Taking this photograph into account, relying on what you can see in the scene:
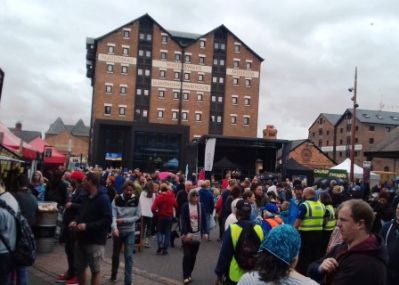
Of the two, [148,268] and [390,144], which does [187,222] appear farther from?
[390,144]

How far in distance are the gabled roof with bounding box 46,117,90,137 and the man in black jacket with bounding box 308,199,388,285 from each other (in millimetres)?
120733

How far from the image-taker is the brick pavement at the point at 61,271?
9023 millimetres

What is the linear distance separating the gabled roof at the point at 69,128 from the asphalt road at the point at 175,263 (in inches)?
4364

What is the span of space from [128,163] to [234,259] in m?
49.5

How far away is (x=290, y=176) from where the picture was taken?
130 ft

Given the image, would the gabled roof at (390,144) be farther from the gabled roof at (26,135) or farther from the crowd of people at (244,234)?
the gabled roof at (26,135)

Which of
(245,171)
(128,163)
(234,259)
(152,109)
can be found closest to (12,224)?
(234,259)

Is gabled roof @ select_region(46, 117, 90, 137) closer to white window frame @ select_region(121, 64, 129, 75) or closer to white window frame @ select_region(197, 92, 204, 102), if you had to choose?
white window frame @ select_region(121, 64, 129, 75)

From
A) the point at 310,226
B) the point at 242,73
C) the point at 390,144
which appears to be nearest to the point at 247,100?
the point at 242,73

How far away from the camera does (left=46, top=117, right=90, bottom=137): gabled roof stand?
123m

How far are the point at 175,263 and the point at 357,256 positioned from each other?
8.60 meters

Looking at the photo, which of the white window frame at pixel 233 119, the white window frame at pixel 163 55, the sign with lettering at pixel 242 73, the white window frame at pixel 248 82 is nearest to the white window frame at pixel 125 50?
the white window frame at pixel 163 55

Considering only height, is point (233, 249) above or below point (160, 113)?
below

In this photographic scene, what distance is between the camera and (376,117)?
295 ft
